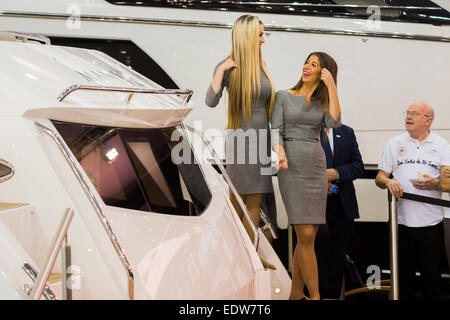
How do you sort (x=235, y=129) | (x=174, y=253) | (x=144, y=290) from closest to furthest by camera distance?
1. (x=144, y=290)
2. (x=174, y=253)
3. (x=235, y=129)

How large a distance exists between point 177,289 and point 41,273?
0.54 m

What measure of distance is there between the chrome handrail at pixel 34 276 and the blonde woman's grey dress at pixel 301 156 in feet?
7.07

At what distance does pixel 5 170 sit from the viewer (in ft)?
7.45

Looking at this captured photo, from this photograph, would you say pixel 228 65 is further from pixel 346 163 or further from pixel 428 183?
pixel 428 183

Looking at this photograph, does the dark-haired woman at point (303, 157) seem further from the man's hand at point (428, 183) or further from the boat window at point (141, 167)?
the boat window at point (141, 167)

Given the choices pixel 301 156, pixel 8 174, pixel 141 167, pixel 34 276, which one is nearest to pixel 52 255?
pixel 34 276

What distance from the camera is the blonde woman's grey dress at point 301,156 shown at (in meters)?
3.96

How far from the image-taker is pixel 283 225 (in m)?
5.17

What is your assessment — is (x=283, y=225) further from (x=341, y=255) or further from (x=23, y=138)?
(x=23, y=138)

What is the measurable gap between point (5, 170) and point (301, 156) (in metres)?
2.11

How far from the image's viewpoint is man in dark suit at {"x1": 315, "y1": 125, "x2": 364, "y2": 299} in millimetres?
4652

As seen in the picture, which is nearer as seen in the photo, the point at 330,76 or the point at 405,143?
the point at 330,76
